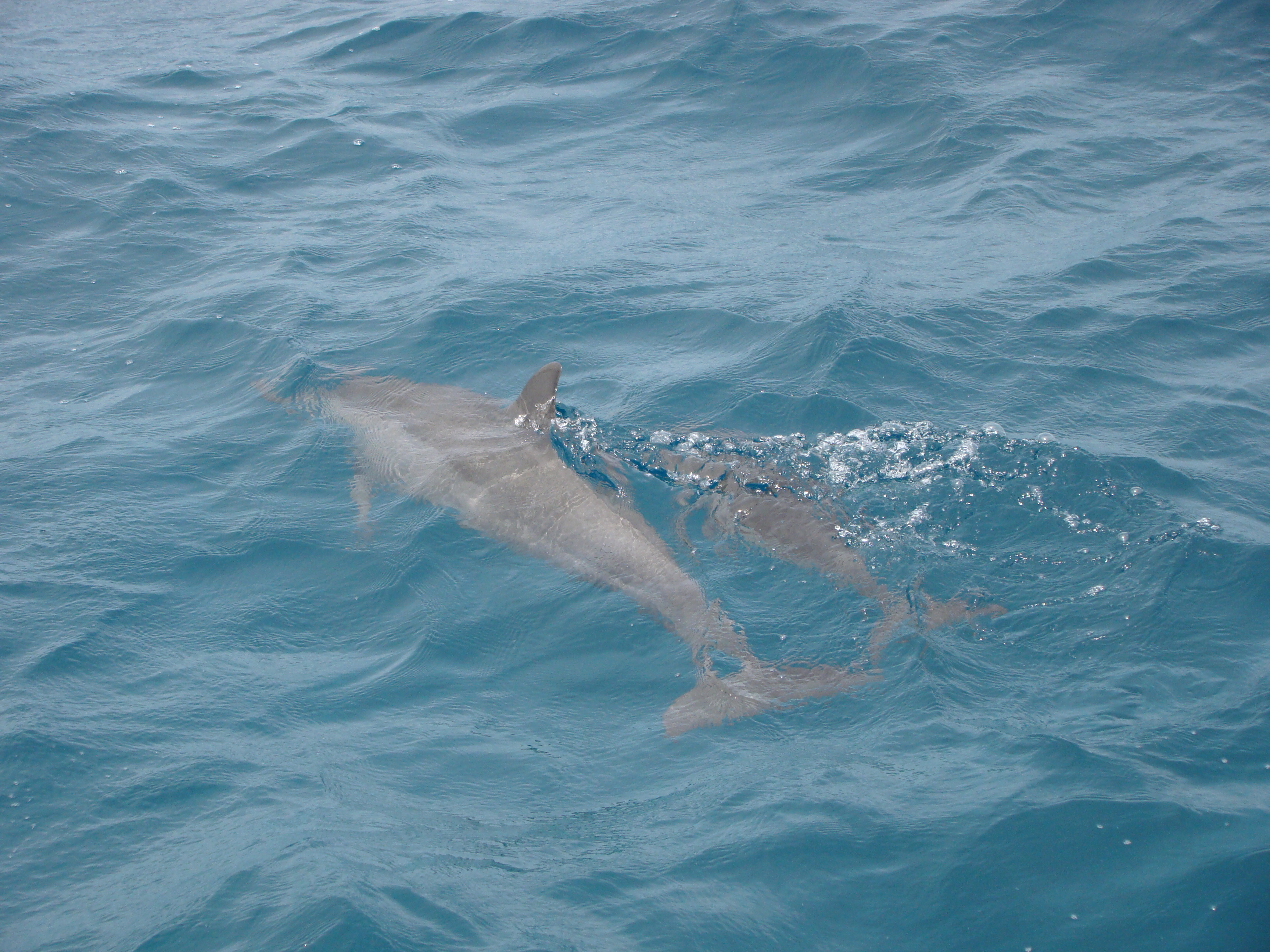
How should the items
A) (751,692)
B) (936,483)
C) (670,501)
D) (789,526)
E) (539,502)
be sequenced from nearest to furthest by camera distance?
1. (751,692)
2. (789,526)
3. (936,483)
4. (539,502)
5. (670,501)

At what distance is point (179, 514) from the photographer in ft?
32.4

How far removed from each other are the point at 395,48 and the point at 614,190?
9.66 metres

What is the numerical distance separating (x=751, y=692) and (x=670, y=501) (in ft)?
9.00

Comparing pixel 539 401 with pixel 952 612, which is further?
pixel 539 401

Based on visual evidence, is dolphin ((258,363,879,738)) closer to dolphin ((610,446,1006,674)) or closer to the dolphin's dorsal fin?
the dolphin's dorsal fin

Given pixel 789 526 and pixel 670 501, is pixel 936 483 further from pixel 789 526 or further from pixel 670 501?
pixel 670 501

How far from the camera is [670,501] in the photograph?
9.56 meters

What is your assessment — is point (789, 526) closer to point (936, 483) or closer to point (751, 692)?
point (936, 483)

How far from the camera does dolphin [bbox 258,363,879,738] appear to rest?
7.29m

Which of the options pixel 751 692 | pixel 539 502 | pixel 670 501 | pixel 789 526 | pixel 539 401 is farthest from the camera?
pixel 539 401

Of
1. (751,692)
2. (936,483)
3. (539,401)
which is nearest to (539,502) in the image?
(539,401)

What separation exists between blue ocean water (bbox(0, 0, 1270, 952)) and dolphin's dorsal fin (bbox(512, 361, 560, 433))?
519 mm

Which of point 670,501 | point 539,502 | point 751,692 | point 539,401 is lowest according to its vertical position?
point 751,692

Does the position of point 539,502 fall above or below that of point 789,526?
above
